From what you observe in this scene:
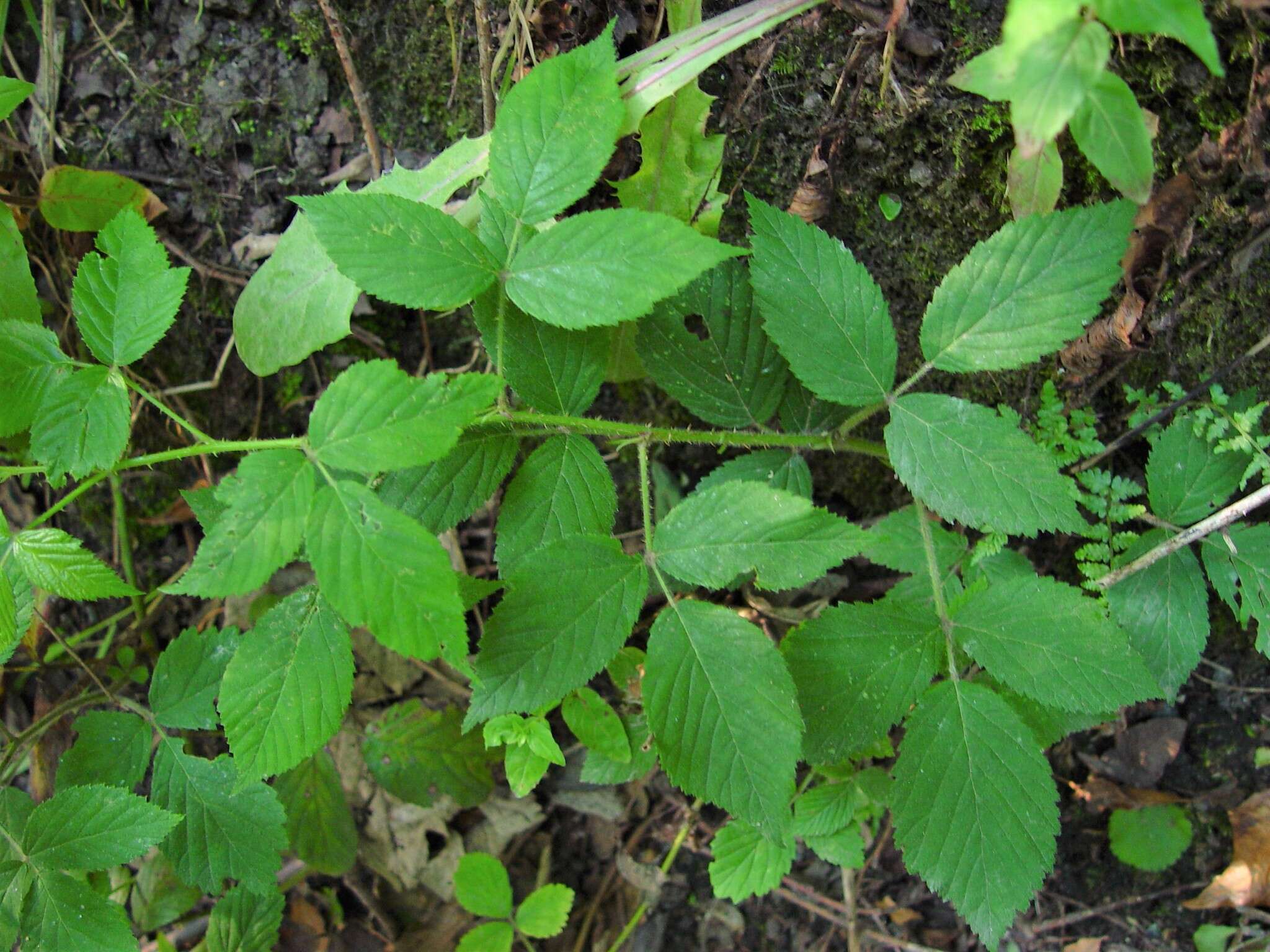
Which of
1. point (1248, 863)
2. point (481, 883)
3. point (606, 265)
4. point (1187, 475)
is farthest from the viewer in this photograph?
point (481, 883)

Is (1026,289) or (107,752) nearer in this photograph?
(1026,289)

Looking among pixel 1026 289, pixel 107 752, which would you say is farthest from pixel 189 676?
pixel 1026 289

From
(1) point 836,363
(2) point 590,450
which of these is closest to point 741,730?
(2) point 590,450

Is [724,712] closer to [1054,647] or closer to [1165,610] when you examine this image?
[1054,647]

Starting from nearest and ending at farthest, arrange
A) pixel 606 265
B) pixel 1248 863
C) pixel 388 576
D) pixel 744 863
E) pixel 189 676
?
pixel 388 576 → pixel 606 265 → pixel 189 676 → pixel 744 863 → pixel 1248 863

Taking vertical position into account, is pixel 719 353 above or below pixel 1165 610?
above

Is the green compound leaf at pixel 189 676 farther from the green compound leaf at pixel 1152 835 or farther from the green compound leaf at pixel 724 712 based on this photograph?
the green compound leaf at pixel 1152 835

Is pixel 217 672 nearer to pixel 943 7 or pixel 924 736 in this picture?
pixel 924 736
